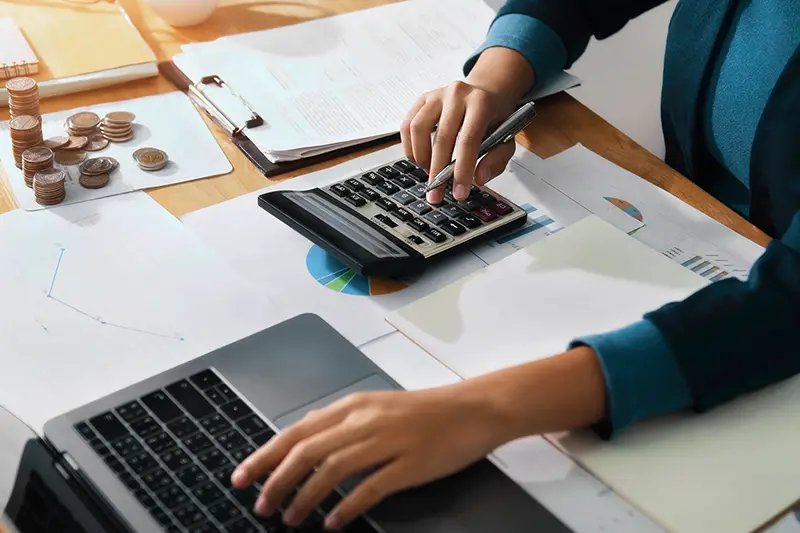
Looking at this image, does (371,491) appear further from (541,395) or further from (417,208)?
(417,208)

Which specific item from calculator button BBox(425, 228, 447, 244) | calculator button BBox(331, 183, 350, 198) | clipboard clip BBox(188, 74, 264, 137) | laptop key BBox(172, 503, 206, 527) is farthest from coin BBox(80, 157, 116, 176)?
laptop key BBox(172, 503, 206, 527)

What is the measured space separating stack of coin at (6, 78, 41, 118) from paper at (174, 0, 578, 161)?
19 centimetres

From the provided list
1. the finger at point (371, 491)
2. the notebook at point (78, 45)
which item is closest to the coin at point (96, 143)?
the notebook at point (78, 45)

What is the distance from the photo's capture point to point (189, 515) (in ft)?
1.84

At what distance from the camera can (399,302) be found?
78 centimetres

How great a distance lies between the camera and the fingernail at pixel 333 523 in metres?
0.55

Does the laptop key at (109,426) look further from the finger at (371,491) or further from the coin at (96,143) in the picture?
the coin at (96,143)

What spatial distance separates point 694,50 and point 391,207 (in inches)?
19.3

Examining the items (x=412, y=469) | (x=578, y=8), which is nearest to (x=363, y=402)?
(x=412, y=469)

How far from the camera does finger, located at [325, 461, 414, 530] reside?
1.81 ft

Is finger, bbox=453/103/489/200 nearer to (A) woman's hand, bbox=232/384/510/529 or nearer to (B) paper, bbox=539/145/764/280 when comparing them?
(B) paper, bbox=539/145/764/280

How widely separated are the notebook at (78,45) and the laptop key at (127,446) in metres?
0.57

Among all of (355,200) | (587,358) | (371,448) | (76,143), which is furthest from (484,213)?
(76,143)

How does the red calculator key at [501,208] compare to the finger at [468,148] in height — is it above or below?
below
